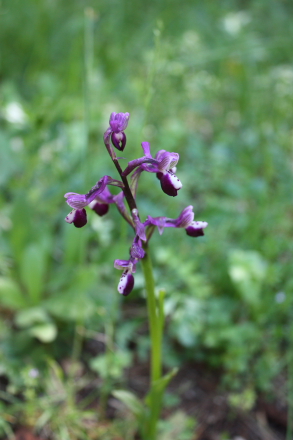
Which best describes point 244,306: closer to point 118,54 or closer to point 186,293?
point 186,293

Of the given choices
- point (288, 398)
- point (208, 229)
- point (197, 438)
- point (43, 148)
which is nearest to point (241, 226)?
point (208, 229)

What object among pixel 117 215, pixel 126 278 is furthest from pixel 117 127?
pixel 117 215

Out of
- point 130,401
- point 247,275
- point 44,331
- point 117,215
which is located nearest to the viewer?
point 130,401

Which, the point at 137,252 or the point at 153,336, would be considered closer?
the point at 137,252

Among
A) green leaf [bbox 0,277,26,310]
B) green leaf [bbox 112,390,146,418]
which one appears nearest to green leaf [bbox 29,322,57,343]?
green leaf [bbox 0,277,26,310]

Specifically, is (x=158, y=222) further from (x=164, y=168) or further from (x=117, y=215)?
(x=117, y=215)
